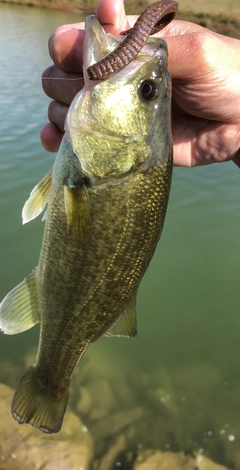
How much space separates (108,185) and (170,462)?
10.8 ft

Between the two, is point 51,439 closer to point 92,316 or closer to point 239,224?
point 92,316

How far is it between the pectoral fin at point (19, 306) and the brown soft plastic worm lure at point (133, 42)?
3.88ft

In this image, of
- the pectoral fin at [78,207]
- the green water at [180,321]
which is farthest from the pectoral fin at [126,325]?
the green water at [180,321]

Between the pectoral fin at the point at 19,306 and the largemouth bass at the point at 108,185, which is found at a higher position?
the largemouth bass at the point at 108,185

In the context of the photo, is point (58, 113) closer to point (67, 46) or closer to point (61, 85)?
point (61, 85)

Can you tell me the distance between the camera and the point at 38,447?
12.7ft

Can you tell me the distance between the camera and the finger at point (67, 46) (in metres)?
2.23

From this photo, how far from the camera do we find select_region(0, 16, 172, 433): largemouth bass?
180 cm

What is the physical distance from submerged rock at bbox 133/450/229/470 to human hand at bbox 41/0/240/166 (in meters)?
2.88

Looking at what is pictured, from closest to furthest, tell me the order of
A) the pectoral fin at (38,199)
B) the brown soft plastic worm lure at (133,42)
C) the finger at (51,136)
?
the brown soft plastic worm lure at (133,42)
the pectoral fin at (38,199)
the finger at (51,136)

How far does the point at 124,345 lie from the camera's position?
5.42 meters

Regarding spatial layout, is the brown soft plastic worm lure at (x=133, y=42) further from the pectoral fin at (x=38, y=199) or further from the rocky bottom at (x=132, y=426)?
the rocky bottom at (x=132, y=426)

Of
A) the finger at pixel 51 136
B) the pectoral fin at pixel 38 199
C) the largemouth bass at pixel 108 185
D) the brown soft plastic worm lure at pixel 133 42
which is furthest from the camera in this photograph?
the finger at pixel 51 136

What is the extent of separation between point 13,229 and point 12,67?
10872mm
